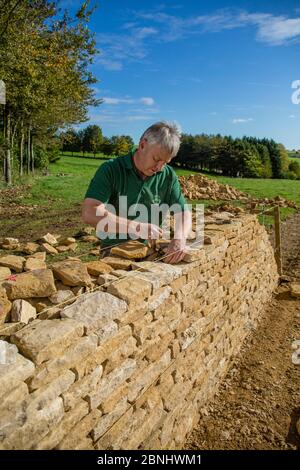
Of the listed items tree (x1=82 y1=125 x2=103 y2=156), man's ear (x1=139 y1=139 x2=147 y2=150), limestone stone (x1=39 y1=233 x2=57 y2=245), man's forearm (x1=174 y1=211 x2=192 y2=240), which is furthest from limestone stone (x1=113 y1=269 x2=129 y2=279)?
tree (x1=82 y1=125 x2=103 y2=156)

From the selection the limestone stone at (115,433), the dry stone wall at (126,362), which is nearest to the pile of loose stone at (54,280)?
the dry stone wall at (126,362)

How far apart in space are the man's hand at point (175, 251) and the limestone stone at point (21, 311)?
166cm

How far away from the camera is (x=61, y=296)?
3094 millimetres

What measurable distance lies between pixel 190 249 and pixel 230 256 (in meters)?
1.66

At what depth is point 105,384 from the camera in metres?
2.65

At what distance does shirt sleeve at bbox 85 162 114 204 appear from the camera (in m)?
3.44

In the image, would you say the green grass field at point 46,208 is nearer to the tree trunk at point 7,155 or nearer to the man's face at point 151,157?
the tree trunk at point 7,155

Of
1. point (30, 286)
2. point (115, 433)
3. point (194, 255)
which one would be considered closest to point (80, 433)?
point (115, 433)

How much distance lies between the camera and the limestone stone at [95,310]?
8.53ft

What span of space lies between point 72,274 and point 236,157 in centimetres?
6474

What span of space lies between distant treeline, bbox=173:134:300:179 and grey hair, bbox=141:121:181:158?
6232 cm

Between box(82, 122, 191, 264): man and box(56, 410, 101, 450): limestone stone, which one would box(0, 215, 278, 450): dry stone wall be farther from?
box(82, 122, 191, 264): man

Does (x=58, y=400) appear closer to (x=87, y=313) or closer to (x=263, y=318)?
(x=87, y=313)
